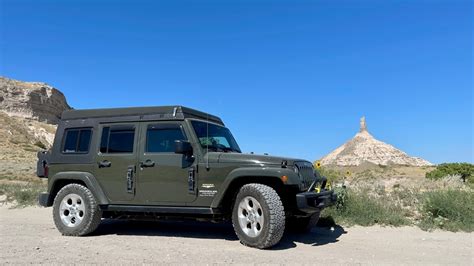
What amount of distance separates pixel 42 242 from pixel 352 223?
18.9ft

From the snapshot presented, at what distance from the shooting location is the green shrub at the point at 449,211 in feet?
27.6

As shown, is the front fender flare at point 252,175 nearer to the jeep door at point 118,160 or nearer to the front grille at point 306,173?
the front grille at point 306,173

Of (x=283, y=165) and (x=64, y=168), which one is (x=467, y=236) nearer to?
(x=283, y=165)

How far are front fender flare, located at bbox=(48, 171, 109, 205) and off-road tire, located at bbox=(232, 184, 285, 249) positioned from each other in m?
2.74

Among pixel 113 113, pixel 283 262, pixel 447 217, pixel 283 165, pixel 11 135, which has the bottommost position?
pixel 283 262

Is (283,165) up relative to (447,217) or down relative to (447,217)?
up

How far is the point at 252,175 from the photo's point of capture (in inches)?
268

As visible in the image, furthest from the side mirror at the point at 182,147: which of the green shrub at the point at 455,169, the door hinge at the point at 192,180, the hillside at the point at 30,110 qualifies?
the hillside at the point at 30,110

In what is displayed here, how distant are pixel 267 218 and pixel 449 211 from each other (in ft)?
14.8

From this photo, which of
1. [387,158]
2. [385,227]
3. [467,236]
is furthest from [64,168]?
[387,158]

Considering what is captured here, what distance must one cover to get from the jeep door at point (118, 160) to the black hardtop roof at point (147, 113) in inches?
8.6

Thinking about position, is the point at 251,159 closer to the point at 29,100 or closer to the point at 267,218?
the point at 267,218

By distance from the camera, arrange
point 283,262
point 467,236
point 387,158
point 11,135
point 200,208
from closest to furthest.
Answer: point 283,262 < point 200,208 < point 467,236 < point 11,135 < point 387,158

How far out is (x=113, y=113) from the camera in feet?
27.0
